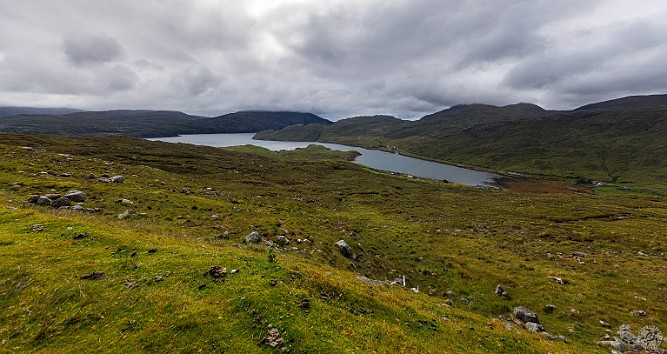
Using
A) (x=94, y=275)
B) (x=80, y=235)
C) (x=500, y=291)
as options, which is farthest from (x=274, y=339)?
(x=500, y=291)

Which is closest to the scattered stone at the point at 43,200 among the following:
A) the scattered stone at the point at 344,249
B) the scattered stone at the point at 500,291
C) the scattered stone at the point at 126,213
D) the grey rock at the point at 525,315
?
the scattered stone at the point at 126,213

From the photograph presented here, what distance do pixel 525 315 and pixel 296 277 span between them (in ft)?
56.0

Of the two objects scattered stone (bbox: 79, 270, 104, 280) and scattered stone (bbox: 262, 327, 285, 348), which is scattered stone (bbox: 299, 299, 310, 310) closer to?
scattered stone (bbox: 262, 327, 285, 348)

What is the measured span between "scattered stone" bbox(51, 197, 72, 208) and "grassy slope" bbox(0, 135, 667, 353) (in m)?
2.34

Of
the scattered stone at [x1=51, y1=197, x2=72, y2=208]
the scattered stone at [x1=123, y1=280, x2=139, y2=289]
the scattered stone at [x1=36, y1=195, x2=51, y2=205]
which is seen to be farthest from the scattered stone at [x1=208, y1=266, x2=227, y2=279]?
the scattered stone at [x1=36, y1=195, x2=51, y2=205]

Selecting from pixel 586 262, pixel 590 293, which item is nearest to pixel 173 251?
pixel 590 293

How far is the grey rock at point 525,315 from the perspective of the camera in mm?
18734

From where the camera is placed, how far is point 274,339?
371 inches

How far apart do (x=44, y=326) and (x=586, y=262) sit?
45.1 metres

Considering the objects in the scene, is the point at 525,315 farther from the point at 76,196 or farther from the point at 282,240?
the point at 76,196

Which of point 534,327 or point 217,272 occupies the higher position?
point 217,272

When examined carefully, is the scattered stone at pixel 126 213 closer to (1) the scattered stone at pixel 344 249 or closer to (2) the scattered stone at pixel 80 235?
(2) the scattered stone at pixel 80 235

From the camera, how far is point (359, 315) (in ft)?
39.7

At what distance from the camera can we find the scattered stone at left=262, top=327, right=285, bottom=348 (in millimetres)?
9180
